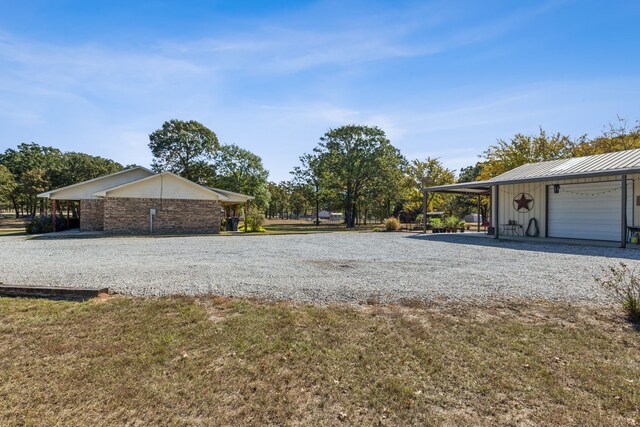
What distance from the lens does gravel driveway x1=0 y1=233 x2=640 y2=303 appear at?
4.97 meters

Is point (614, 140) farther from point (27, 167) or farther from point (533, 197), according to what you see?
point (27, 167)

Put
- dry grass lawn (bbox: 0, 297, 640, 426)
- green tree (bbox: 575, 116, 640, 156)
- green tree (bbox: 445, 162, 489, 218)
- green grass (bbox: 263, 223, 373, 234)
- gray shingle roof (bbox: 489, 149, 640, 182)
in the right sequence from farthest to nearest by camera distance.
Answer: green tree (bbox: 445, 162, 489, 218) < green tree (bbox: 575, 116, 640, 156) < green grass (bbox: 263, 223, 373, 234) < gray shingle roof (bbox: 489, 149, 640, 182) < dry grass lawn (bbox: 0, 297, 640, 426)

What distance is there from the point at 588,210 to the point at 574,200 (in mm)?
621

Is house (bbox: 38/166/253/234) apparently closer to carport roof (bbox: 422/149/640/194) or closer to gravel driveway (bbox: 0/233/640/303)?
gravel driveway (bbox: 0/233/640/303)

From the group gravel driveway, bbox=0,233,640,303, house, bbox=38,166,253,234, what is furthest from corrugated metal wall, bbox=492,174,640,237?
house, bbox=38,166,253,234

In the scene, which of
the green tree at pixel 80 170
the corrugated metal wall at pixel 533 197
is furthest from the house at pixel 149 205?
the corrugated metal wall at pixel 533 197

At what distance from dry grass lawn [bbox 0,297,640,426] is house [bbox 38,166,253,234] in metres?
16.1

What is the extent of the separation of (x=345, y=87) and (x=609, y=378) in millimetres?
11321

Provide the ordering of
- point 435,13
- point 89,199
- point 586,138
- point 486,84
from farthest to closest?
point 586,138, point 89,199, point 486,84, point 435,13

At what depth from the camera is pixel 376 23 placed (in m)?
9.09

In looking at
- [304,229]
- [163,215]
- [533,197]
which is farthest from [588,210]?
[163,215]

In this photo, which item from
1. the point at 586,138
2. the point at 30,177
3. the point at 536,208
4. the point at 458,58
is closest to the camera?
the point at 458,58

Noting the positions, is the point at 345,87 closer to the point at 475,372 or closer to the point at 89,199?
the point at 475,372

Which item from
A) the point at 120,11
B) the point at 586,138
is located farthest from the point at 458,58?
the point at 586,138
